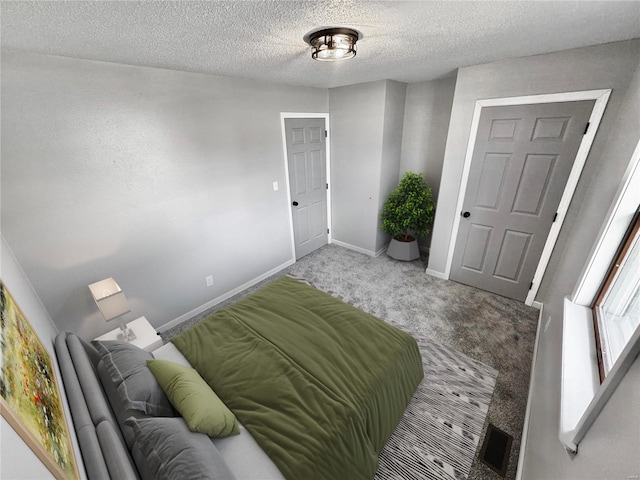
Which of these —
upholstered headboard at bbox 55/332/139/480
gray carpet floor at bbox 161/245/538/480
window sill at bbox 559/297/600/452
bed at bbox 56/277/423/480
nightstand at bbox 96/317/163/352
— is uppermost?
window sill at bbox 559/297/600/452

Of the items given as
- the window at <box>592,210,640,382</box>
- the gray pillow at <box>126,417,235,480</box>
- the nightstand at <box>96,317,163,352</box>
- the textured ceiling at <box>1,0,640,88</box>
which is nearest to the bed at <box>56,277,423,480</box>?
the gray pillow at <box>126,417,235,480</box>

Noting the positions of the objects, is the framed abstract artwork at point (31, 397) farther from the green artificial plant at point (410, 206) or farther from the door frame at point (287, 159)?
the green artificial plant at point (410, 206)

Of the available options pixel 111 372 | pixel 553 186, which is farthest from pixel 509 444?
pixel 111 372

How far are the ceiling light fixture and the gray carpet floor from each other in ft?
7.51

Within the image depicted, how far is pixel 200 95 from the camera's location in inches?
92.8

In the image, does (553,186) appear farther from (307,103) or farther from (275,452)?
(275,452)

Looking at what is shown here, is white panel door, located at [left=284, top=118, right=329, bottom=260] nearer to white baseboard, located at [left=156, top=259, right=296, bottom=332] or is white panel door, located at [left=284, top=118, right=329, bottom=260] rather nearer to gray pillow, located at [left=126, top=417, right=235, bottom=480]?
white baseboard, located at [left=156, top=259, right=296, bottom=332]

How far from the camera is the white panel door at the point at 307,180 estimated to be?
333 cm

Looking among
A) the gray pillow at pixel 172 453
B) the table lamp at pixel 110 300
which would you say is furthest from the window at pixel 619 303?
the table lamp at pixel 110 300

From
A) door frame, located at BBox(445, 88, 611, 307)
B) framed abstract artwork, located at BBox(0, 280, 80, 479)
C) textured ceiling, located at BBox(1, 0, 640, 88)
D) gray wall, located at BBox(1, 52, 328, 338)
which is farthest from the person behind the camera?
door frame, located at BBox(445, 88, 611, 307)

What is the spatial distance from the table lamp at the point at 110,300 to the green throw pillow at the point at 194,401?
0.66 metres

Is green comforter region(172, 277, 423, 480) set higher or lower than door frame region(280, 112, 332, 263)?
lower

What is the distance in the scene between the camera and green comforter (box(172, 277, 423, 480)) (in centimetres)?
121

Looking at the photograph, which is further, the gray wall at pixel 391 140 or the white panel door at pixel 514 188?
the gray wall at pixel 391 140
